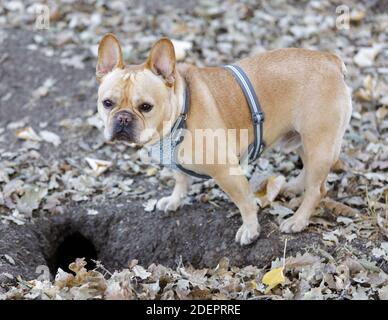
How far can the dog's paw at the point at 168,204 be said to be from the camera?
5350mm

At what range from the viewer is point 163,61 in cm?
434

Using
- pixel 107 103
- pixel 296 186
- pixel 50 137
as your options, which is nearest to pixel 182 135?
pixel 107 103

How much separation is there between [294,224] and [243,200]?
48cm

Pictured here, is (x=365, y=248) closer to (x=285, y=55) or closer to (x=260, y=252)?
(x=260, y=252)

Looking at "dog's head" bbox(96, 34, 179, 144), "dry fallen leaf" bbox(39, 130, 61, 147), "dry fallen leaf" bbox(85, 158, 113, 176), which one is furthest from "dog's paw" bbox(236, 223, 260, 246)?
"dry fallen leaf" bbox(39, 130, 61, 147)

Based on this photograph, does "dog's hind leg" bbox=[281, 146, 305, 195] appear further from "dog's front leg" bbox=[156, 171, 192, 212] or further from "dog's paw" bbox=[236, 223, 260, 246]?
"dog's front leg" bbox=[156, 171, 192, 212]

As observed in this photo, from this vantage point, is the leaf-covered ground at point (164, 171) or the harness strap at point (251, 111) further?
the harness strap at point (251, 111)

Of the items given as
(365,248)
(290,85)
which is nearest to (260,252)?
(365,248)

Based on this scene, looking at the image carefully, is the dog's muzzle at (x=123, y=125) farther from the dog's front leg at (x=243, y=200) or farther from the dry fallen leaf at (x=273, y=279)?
the dry fallen leaf at (x=273, y=279)

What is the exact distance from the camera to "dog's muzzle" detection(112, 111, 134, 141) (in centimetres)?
420

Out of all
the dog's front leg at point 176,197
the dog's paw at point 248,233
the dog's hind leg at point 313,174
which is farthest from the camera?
the dog's front leg at point 176,197

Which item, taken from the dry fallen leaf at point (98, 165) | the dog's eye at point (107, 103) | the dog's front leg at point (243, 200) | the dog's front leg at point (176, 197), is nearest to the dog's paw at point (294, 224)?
the dog's front leg at point (243, 200)

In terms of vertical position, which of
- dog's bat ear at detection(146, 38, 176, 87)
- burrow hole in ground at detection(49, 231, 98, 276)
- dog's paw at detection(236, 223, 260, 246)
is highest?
dog's bat ear at detection(146, 38, 176, 87)

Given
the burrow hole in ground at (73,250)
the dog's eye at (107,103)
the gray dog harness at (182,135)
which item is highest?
the dog's eye at (107,103)
